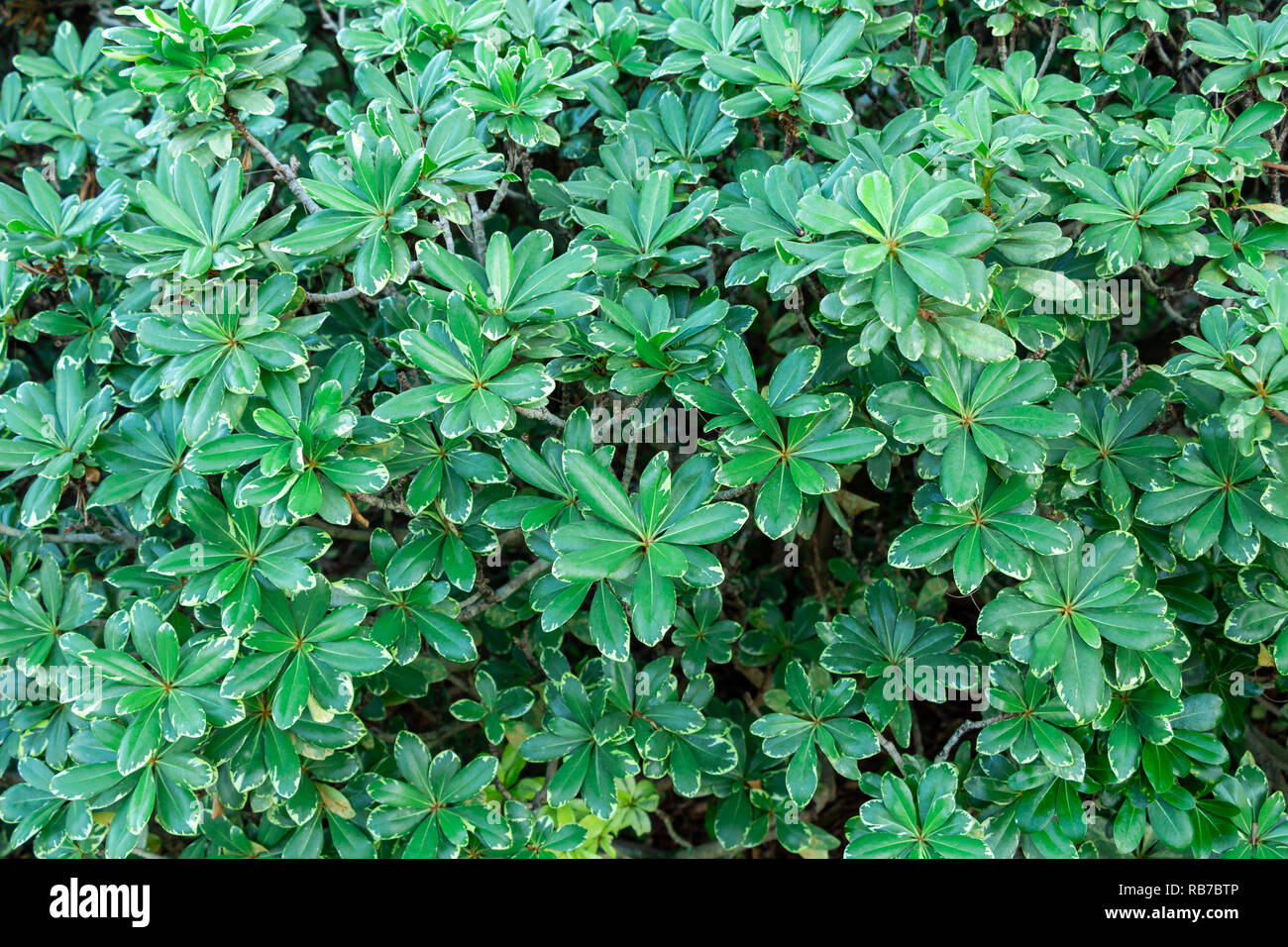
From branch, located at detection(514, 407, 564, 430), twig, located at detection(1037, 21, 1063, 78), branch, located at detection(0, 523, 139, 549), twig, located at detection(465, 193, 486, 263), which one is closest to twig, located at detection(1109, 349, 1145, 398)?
twig, located at detection(1037, 21, 1063, 78)

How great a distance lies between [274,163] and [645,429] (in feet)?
3.15

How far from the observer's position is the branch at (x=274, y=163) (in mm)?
2049

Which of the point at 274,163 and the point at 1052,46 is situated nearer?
the point at 274,163

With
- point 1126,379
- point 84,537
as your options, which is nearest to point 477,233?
point 84,537

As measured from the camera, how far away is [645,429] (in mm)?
2078

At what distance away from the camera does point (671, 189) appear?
2092 millimetres

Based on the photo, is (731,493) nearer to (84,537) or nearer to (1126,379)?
(1126,379)

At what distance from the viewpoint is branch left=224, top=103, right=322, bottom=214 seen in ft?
6.72

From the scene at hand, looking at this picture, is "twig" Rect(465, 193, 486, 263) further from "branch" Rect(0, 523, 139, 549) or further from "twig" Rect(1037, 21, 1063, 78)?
"twig" Rect(1037, 21, 1063, 78)

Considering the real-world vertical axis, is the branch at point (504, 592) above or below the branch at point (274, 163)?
below

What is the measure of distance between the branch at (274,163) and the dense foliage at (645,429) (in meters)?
0.01

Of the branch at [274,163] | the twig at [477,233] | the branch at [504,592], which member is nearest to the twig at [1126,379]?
the branch at [504,592]

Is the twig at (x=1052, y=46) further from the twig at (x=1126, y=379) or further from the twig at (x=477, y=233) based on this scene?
the twig at (x=477, y=233)
